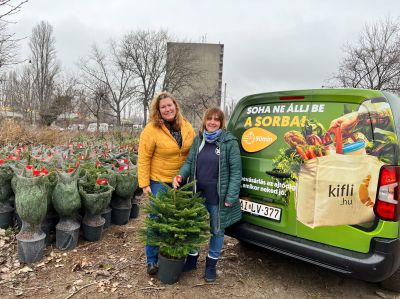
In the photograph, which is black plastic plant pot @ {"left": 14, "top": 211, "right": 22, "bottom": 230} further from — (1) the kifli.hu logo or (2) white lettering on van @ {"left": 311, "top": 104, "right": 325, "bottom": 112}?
(2) white lettering on van @ {"left": 311, "top": 104, "right": 325, "bottom": 112}

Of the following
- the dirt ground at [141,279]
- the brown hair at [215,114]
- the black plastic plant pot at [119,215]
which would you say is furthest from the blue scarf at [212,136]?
the black plastic plant pot at [119,215]

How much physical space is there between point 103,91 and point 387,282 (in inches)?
1128

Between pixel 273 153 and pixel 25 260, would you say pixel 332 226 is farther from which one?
pixel 25 260

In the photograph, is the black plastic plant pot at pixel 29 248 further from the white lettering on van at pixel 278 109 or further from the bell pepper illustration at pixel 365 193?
the bell pepper illustration at pixel 365 193

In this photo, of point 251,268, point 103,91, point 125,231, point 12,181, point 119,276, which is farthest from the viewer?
point 103,91

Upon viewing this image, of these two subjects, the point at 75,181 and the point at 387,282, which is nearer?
the point at 387,282

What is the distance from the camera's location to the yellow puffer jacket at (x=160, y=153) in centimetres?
306

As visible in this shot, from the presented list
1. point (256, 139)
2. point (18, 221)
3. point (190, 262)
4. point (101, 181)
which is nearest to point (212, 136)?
point (256, 139)

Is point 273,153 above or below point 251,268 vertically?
above

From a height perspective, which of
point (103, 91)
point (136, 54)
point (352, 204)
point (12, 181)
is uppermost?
point (136, 54)

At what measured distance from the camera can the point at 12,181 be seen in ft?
13.2

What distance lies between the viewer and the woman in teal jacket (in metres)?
2.89

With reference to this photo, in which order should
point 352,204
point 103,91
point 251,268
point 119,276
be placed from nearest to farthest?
point 352,204, point 119,276, point 251,268, point 103,91

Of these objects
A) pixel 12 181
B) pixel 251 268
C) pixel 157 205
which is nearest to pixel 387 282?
pixel 251 268
